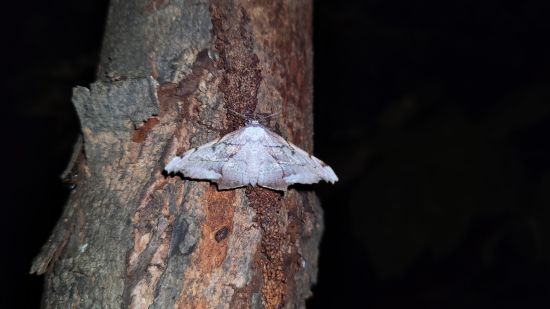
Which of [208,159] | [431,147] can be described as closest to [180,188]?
[208,159]

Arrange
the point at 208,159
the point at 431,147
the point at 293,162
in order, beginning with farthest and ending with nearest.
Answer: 1. the point at 431,147
2. the point at 293,162
3. the point at 208,159

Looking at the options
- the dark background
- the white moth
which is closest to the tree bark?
the white moth

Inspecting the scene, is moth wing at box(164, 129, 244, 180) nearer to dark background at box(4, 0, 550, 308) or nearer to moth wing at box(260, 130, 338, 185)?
moth wing at box(260, 130, 338, 185)

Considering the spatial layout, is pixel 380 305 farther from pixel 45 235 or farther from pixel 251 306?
pixel 251 306

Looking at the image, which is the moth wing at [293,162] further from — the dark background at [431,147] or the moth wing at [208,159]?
the dark background at [431,147]

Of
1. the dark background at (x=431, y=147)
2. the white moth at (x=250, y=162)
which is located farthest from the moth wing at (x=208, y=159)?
the dark background at (x=431, y=147)

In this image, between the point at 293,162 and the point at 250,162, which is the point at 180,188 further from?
the point at 293,162
